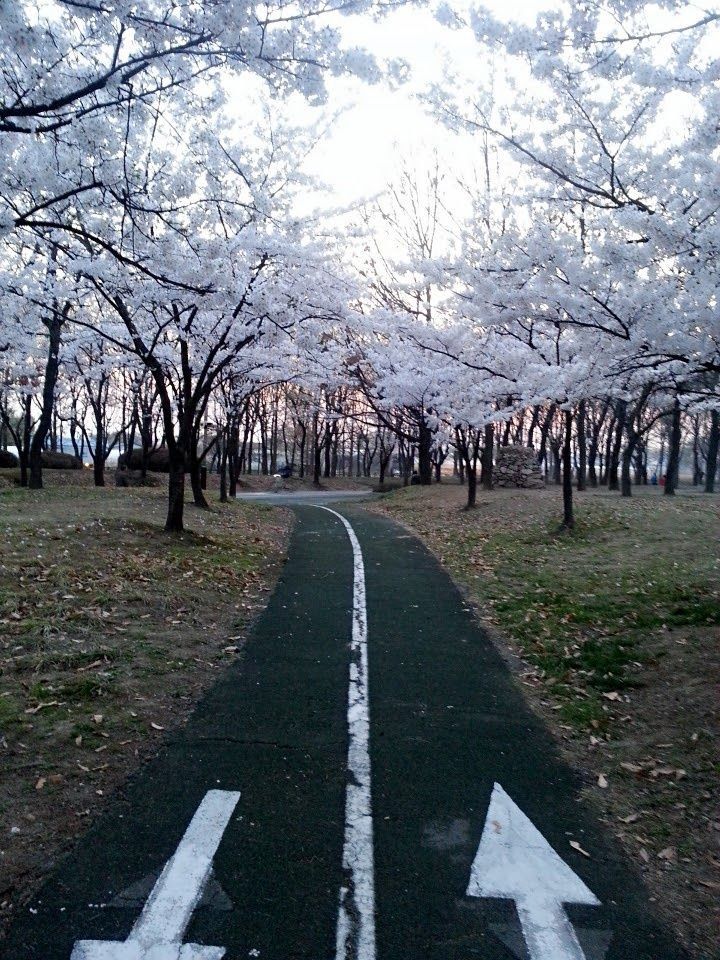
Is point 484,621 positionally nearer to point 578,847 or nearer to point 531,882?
point 578,847

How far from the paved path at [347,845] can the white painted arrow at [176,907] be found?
0.01 metres

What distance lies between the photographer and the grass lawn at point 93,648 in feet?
14.1

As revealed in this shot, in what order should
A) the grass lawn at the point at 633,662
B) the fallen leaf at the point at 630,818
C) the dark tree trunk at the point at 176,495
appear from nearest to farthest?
the grass lawn at the point at 633,662 → the fallen leaf at the point at 630,818 → the dark tree trunk at the point at 176,495

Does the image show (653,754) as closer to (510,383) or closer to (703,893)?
(703,893)

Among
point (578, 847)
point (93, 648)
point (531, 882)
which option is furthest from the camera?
point (93, 648)

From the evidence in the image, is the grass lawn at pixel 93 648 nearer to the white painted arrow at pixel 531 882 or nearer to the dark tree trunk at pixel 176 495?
the dark tree trunk at pixel 176 495

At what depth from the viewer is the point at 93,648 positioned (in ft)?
23.2

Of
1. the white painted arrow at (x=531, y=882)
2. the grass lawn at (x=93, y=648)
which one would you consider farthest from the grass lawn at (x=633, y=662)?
the grass lawn at (x=93, y=648)

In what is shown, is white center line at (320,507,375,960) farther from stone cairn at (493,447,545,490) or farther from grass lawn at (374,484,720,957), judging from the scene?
stone cairn at (493,447,545,490)

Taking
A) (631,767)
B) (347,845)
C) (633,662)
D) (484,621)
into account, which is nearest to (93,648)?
(347,845)

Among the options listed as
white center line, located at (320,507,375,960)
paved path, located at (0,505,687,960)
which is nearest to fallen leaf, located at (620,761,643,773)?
paved path, located at (0,505,687,960)

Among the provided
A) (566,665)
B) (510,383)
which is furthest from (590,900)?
(510,383)

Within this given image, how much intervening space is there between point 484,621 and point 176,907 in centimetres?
664

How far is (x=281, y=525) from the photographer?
66.0 ft
